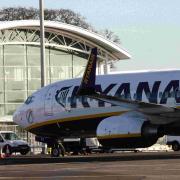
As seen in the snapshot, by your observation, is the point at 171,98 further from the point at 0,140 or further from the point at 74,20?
the point at 74,20

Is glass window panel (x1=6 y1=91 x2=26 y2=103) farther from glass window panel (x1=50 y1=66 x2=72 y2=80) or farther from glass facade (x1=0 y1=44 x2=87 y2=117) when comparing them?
glass window panel (x1=50 y1=66 x2=72 y2=80)

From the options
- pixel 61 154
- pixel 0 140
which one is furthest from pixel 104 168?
pixel 0 140

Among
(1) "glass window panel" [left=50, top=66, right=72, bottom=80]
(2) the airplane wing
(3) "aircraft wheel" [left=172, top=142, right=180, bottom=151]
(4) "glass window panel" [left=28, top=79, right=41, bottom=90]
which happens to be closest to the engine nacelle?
(2) the airplane wing

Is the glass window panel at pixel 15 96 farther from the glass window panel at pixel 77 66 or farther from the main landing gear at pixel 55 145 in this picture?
the main landing gear at pixel 55 145

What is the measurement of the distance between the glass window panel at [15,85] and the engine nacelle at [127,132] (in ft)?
A: 112

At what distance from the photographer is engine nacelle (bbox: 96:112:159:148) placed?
28031 mm

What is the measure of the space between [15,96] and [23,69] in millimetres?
2534

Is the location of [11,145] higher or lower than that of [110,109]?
lower

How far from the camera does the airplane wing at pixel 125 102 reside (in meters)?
27.6

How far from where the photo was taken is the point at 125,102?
27938mm

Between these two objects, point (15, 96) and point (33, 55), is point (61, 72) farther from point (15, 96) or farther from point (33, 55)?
point (15, 96)

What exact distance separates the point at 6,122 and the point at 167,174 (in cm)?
4352

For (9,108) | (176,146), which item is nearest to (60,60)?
(9,108)

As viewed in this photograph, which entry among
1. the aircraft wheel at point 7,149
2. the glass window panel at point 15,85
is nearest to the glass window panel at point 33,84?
the glass window panel at point 15,85
